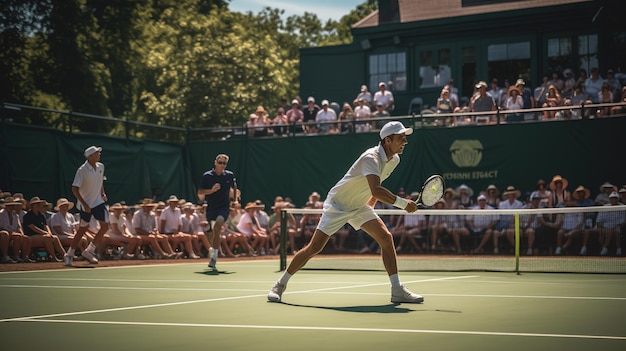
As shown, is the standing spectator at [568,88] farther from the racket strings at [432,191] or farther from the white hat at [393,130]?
the white hat at [393,130]

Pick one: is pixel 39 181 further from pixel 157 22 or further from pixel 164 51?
pixel 157 22

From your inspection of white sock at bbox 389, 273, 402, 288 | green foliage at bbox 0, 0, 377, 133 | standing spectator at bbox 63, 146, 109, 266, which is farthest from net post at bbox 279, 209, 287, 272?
green foliage at bbox 0, 0, 377, 133

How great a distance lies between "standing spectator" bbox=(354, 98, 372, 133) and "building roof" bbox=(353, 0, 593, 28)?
500 centimetres

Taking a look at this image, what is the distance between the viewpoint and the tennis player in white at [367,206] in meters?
Result: 9.15

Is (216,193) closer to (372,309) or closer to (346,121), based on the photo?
(372,309)

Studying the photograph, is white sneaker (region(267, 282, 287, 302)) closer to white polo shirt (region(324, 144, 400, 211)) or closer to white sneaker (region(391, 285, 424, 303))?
white polo shirt (region(324, 144, 400, 211))

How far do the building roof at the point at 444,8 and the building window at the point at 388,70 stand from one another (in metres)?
1.15

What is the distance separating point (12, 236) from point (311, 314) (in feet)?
35.2

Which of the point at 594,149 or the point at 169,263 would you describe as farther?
the point at 594,149

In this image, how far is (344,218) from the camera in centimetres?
941

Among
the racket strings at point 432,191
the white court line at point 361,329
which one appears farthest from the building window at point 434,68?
the white court line at point 361,329

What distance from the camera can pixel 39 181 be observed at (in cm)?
2180

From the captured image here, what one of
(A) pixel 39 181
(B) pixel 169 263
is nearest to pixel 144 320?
(B) pixel 169 263

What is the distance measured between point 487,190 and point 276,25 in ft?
139
